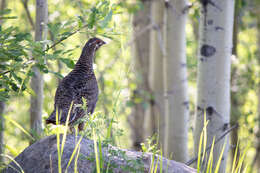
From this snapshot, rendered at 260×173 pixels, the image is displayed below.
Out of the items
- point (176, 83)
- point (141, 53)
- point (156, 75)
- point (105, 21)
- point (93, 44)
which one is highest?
point (141, 53)

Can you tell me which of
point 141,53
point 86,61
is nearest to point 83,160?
point 86,61

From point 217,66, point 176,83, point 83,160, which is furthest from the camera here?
point 176,83

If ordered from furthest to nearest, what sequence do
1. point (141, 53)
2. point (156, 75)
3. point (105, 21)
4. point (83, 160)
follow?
point (141, 53) < point (156, 75) < point (105, 21) < point (83, 160)

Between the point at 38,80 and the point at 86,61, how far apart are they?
66cm

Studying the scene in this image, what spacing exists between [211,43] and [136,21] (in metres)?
6.20

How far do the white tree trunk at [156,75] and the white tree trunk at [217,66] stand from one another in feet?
11.2

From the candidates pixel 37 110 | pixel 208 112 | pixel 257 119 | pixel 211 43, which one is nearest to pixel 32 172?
pixel 37 110

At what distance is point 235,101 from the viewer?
966cm

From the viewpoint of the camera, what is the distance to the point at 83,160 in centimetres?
304

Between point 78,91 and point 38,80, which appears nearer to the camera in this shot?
point 78,91

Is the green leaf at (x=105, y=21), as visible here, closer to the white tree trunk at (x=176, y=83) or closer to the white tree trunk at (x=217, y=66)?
the white tree trunk at (x=217, y=66)

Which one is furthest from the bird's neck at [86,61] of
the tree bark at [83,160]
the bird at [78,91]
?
the tree bark at [83,160]

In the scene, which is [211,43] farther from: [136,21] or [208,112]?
[136,21]

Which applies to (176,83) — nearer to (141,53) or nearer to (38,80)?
(38,80)
